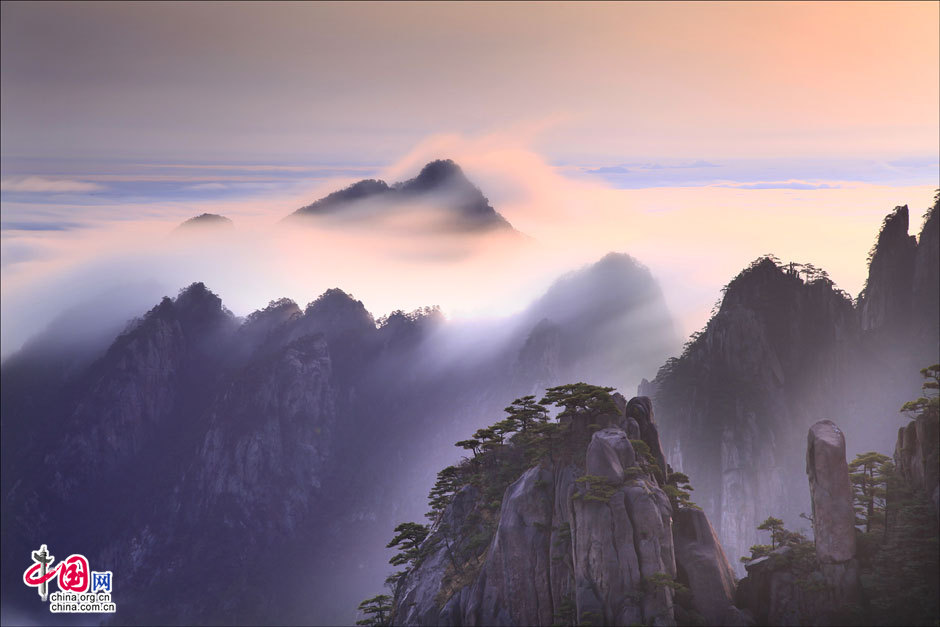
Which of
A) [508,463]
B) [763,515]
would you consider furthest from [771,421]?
[508,463]

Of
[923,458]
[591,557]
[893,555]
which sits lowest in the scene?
[893,555]

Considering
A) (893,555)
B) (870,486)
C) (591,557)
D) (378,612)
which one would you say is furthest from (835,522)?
(378,612)

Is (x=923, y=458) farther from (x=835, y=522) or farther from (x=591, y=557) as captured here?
(x=591, y=557)

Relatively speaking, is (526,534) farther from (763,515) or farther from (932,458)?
(763,515)

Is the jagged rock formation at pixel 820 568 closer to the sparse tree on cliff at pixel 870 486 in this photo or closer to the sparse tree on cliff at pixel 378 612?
the sparse tree on cliff at pixel 870 486

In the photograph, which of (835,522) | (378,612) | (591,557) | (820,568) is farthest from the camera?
(378,612)

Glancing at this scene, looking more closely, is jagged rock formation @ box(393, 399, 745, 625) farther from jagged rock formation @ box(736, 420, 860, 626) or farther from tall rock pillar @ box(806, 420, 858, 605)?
tall rock pillar @ box(806, 420, 858, 605)
